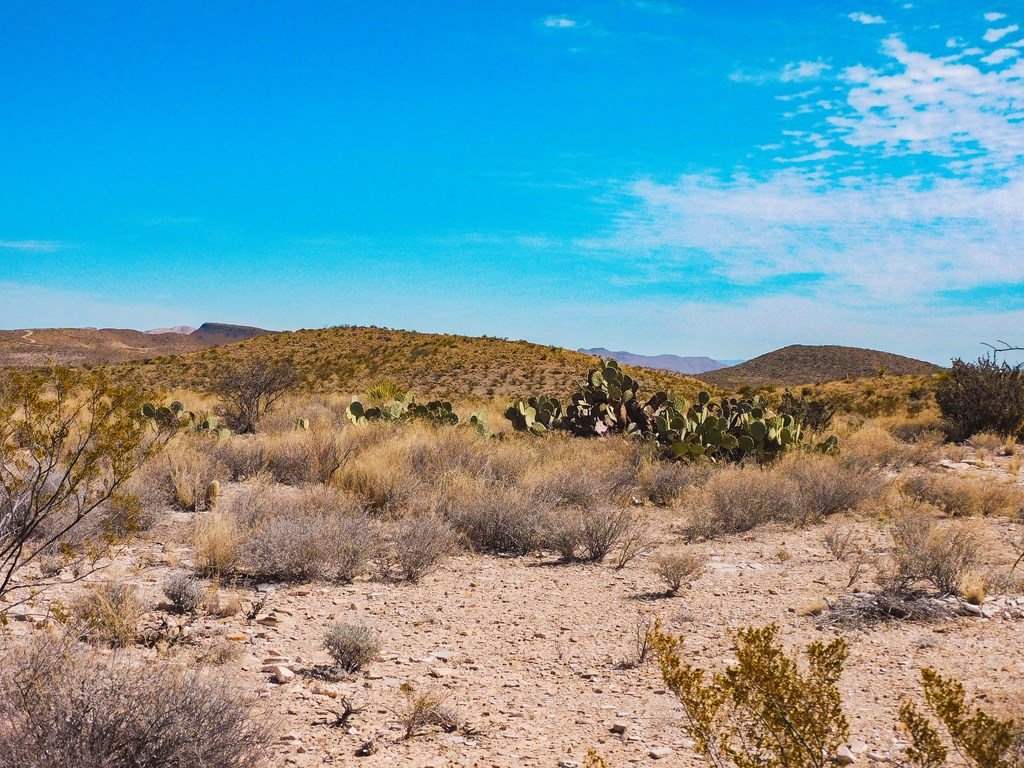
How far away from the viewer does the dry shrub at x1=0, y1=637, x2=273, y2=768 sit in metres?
2.99

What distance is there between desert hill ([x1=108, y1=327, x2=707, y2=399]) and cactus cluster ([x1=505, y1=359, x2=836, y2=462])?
17.5m

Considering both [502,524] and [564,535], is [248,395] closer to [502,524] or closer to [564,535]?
[502,524]

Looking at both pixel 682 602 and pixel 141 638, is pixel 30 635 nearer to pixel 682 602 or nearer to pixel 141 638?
pixel 141 638

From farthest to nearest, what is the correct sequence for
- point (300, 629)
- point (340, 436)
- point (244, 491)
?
point (340, 436), point (244, 491), point (300, 629)

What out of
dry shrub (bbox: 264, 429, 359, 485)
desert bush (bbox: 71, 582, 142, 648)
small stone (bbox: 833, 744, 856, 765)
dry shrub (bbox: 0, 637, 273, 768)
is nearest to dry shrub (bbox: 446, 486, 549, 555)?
dry shrub (bbox: 264, 429, 359, 485)

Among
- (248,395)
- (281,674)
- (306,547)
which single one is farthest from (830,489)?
(248,395)

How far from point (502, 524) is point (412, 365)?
116 feet

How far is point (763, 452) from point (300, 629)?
950cm

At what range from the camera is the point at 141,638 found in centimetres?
504

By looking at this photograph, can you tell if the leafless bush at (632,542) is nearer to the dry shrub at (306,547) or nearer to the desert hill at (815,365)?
the dry shrub at (306,547)

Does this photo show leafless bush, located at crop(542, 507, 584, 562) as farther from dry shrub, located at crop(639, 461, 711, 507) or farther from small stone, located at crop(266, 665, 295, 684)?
small stone, located at crop(266, 665, 295, 684)

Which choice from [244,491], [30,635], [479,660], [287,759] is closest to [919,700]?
[479,660]

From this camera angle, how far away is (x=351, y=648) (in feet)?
16.1

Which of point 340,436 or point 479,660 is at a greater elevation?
point 340,436
